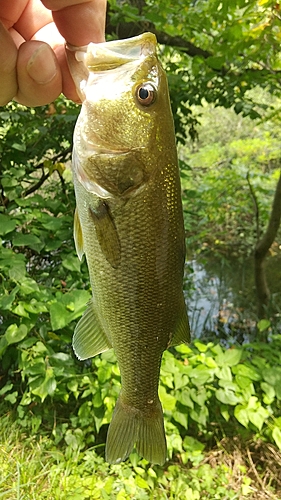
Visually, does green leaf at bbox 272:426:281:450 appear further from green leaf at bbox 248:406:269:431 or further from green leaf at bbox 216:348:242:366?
green leaf at bbox 216:348:242:366

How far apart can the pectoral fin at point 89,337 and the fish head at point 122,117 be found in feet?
1.30

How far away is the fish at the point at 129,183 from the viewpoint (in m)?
1.03

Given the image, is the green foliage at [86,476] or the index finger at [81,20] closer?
the index finger at [81,20]

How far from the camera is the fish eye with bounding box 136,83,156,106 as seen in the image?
3.41 feet

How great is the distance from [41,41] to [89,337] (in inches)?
36.8

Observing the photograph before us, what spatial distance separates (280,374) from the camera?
2.54 meters

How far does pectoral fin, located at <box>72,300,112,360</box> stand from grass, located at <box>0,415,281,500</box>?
1522 mm

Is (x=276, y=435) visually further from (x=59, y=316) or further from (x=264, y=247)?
(x=264, y=247)

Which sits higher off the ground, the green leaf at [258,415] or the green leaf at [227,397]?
the green leaf at [227,397]

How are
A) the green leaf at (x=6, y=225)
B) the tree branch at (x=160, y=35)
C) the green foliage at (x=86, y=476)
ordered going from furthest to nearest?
the tree branch at (x=160, y=35), the green leaf at (x=6, y=225), the green foliage at (x=86, y=476)

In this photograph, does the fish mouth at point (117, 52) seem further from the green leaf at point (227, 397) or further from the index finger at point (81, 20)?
the green leaf at point (227, 397)

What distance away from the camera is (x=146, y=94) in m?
1.04

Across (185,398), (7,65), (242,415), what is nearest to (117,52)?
(7,65)

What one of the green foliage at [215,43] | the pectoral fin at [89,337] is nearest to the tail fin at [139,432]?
the pectoral fin at [89,337]
